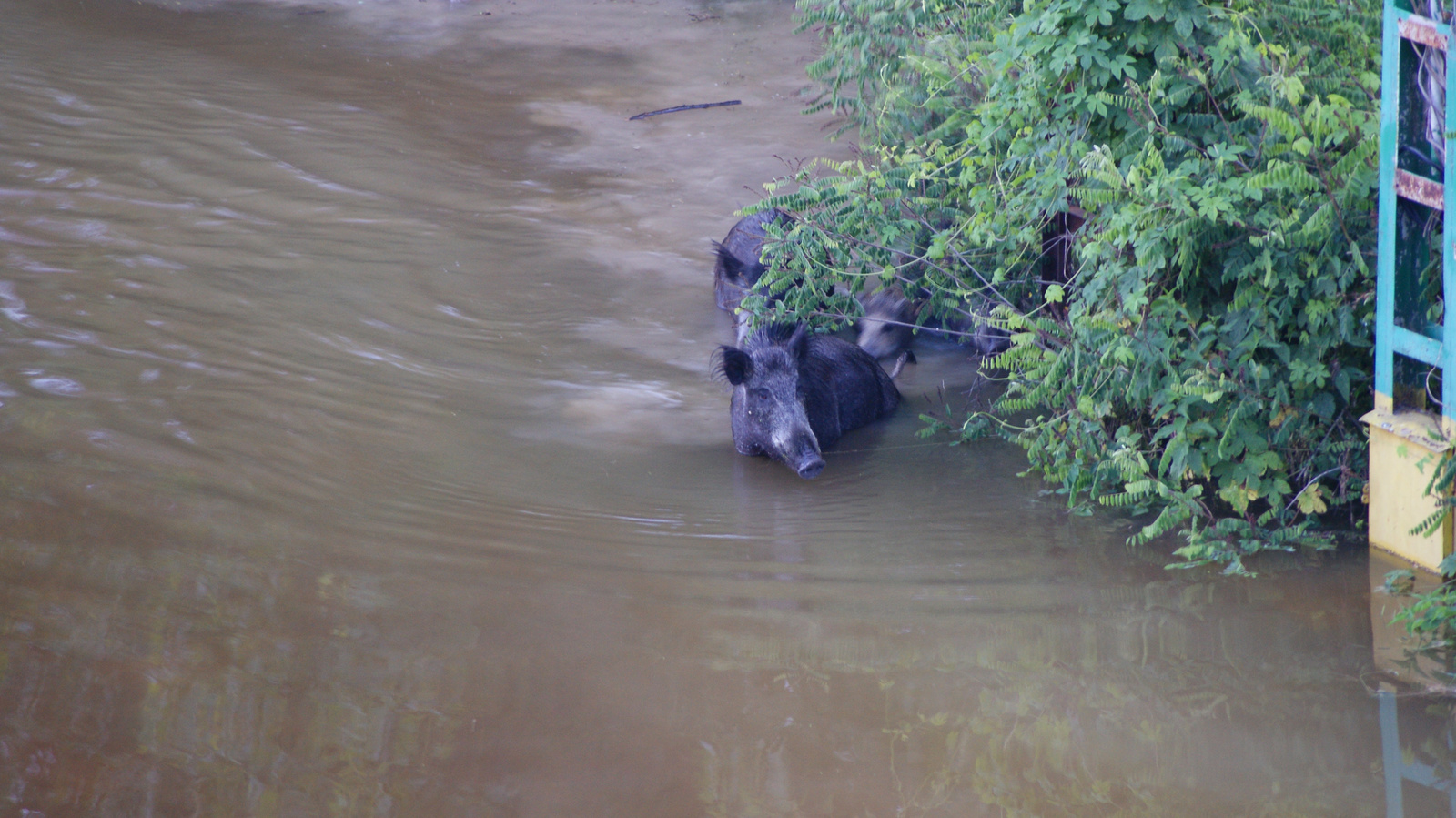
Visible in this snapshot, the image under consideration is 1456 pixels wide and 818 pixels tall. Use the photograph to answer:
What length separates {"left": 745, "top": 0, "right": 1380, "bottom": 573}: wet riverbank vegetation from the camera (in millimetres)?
4746

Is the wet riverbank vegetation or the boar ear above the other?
the wet riverbank vegetation

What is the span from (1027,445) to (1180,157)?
1.62 m

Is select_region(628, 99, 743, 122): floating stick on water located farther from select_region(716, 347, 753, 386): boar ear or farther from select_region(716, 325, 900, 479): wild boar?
select_region(716, 347, 753, 386): boar ear

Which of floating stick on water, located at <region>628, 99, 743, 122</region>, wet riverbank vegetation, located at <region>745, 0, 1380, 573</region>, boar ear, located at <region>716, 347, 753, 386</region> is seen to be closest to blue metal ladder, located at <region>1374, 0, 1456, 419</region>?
wet riverbank vegetation, located at <region>745, 0, 1380, 573</region>

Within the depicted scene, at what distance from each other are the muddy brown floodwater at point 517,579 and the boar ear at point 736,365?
42 centimetres

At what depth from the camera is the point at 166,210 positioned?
8977 millimetres

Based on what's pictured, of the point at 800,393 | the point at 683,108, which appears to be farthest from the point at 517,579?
the point at 683,108

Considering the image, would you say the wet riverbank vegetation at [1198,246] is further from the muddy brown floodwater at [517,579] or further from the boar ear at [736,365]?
the boar ear at [736,365]

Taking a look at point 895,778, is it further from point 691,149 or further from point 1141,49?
point 691,149

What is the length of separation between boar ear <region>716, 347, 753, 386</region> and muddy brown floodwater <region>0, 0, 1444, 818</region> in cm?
42

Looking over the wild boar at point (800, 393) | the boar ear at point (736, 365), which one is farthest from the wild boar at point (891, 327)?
the boar ear at point (736, 365)

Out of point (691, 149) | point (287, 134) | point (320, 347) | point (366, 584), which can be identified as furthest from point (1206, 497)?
point (287, 134)

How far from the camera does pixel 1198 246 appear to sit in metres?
4.90

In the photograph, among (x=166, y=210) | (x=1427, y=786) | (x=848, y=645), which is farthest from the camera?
(x=166, y=210)
